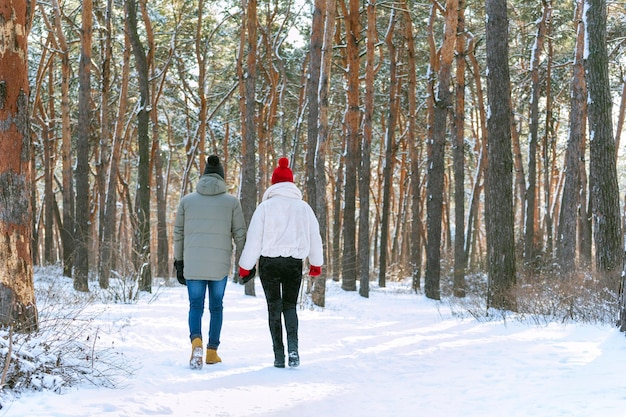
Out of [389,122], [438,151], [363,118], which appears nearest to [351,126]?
Result: [438,151]

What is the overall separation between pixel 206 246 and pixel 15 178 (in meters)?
1.73

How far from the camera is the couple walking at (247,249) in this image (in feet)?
19.0

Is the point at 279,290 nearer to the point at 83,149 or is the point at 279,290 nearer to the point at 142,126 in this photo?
the point at 142,126

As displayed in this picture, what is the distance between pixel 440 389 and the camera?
4965mm

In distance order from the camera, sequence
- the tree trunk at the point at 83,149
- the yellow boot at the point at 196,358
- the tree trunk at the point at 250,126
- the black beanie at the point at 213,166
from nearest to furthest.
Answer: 1. the yellow boot at the point at 196,358
2. the black beanie at the point at 213,166
3. the tree trunk at the point at 83,149
4. the tree trunk at the point at 250,126

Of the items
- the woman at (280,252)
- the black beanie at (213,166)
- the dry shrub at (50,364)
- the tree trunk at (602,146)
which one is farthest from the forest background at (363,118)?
the woman at (280,252)

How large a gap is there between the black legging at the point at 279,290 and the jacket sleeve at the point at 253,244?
85mm

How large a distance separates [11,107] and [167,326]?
147 inches

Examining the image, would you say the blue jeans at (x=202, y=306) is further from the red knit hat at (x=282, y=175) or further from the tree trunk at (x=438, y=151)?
the tree trunk at (x=438, y=151)

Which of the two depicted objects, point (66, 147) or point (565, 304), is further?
point (66, 147)

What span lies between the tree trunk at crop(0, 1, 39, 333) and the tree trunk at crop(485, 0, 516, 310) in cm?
742

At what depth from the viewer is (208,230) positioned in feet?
19.2

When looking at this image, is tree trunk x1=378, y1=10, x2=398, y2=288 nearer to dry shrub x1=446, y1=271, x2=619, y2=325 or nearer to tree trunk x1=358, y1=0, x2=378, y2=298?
tree trunk x1=358, y1=0, x2=378, y2=298

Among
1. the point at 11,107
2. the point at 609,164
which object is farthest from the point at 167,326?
the point at 609,164
